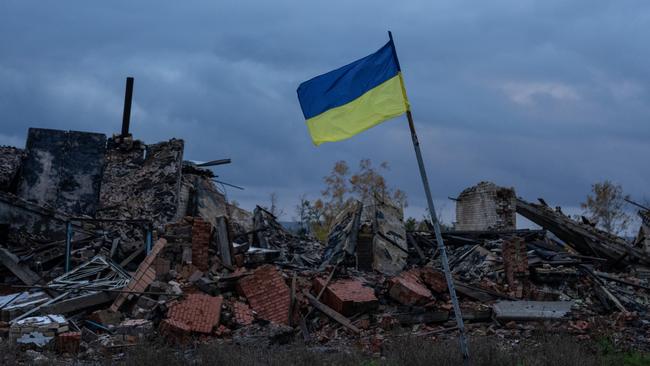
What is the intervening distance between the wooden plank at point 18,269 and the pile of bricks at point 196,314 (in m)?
3.19

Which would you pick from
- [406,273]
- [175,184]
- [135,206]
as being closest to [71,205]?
[135,206]

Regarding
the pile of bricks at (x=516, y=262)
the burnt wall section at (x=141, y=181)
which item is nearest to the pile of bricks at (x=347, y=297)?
the pile of bricks at (x=516, y=262)

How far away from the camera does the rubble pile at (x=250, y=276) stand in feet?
35.0

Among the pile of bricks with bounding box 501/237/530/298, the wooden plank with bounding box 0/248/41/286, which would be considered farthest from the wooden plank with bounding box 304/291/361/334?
the wooden plank with bounding box 0/248/41/286

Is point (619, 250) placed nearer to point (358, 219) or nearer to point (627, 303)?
point (627, 303)

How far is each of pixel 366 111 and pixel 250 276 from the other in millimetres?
5130

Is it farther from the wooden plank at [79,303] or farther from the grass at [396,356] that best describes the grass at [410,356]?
the wooden plank at [79,303]

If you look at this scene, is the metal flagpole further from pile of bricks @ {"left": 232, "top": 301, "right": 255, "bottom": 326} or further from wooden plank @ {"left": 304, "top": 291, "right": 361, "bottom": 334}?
pile of bricks @ {"left": 232, "top": 301, "right": 255, "bottom": 326}

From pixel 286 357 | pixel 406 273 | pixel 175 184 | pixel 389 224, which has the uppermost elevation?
pixel 175 184

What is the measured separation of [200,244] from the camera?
42.0ft

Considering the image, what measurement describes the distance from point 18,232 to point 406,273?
8901 mm

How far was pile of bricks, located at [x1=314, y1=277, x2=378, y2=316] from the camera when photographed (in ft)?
38.1

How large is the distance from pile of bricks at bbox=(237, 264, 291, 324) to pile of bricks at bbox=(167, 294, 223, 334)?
802 mm

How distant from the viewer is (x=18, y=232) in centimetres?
1470
